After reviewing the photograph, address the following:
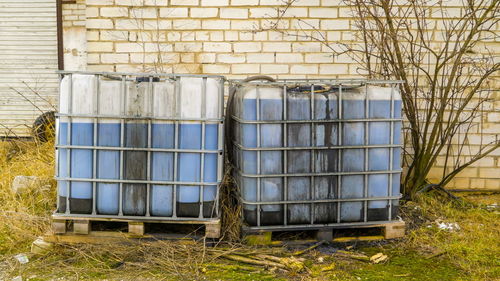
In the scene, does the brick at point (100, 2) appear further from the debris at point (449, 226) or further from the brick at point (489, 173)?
the brick at point (489, 173)

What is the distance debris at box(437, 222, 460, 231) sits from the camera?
5328 mm

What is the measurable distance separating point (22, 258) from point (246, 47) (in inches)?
150

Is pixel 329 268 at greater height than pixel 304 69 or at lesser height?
lesser

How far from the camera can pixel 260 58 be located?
6965 millimetres

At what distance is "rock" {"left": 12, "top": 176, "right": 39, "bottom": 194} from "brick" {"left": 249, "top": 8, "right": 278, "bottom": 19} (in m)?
3.37

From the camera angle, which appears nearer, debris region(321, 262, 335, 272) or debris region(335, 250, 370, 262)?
debris region(321, 262, 335, 272)

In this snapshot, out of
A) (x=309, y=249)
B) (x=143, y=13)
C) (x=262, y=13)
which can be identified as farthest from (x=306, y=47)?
(x=309, y=249)

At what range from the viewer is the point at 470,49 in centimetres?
663

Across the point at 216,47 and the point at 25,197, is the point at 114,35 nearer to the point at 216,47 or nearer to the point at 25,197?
the point at 216,47

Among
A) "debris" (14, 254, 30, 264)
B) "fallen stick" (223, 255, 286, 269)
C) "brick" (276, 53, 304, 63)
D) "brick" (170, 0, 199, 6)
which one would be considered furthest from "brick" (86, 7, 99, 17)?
"fallen stick" (223, 255, 286, 269)

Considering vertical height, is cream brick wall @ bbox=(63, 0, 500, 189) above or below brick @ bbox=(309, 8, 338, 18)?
below

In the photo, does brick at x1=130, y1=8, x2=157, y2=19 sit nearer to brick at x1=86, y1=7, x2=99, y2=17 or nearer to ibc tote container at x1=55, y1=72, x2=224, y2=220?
brick at x1=86, y1=7, x2=99, y2=17

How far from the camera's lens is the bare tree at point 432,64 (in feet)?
21.1

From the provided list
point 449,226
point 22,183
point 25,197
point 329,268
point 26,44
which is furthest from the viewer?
point 26,44
